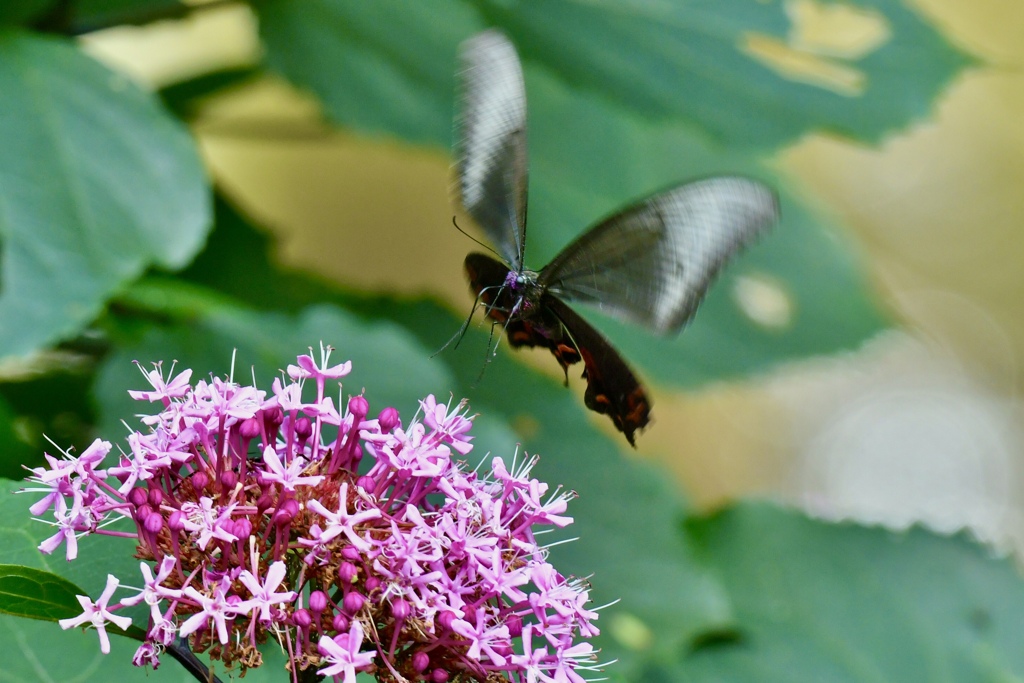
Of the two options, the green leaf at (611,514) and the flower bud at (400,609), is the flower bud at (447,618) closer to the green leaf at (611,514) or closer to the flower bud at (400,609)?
the flower bud at (400,609)

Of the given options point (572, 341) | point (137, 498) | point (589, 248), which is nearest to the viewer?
point (137, 498)

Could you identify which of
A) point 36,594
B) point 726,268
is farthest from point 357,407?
point 726,268

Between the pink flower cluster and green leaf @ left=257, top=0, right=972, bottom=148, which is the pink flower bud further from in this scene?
green leaf @ left=257, top=0, right=972, bottom=148

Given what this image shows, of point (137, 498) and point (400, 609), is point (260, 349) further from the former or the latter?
point (400, 609)

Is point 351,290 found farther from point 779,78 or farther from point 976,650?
point 976,650

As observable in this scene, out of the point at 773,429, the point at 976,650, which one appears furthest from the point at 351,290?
the point at 773,429

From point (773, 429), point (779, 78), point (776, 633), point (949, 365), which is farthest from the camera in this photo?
point (949, 365)

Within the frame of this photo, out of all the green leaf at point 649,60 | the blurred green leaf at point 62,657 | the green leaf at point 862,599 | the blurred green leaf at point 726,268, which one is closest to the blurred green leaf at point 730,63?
the green leaf at point 649,60
